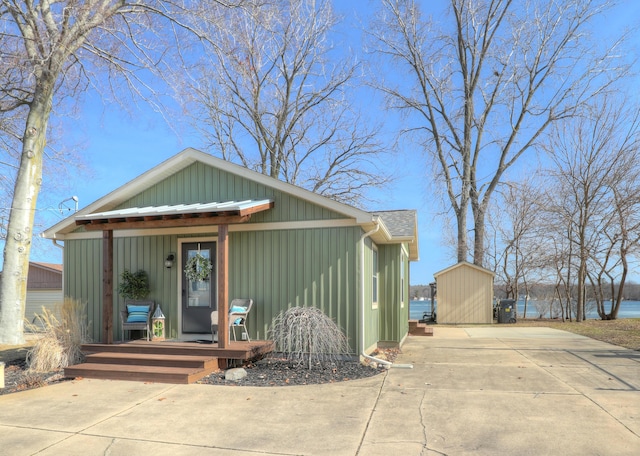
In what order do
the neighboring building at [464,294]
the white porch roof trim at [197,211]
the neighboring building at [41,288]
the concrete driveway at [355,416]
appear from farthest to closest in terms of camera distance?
1. the neighboring building at [41,288]
2. the neighboring building at [464,294]
3. the white porch roof trim at [197,211]
4. the concrete driveway at [355,416]

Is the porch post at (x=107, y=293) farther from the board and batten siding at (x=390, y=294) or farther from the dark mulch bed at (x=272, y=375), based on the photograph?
the board and batten siding at (x=390, y=294)

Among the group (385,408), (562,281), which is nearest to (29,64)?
(385,408)

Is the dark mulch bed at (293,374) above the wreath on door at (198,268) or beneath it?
beneath

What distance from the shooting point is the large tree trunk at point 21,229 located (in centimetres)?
1115

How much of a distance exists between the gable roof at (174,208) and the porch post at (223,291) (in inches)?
54.7

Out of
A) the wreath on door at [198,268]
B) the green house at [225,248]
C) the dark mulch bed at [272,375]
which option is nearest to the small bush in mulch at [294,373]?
the dark mulch bed at [272,375]

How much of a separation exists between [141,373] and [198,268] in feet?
7.47

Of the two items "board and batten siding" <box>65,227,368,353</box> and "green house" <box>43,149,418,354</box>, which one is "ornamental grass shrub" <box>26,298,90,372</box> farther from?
"board and batten siding" <box>65,227,368,353</box>

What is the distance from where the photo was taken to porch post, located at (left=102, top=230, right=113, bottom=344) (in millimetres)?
8305

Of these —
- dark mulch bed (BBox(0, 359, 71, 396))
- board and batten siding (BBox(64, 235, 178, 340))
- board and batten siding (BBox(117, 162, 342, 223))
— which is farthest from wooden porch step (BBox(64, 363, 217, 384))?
board and batten siding (BBox(117, 162, 342, 223))

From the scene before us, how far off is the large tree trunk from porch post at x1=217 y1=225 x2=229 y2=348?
660 cm

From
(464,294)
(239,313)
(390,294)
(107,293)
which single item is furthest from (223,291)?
(464,294)

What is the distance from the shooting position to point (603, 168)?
1819 cm

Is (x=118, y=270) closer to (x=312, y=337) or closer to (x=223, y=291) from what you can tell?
(x=223, y=291)
